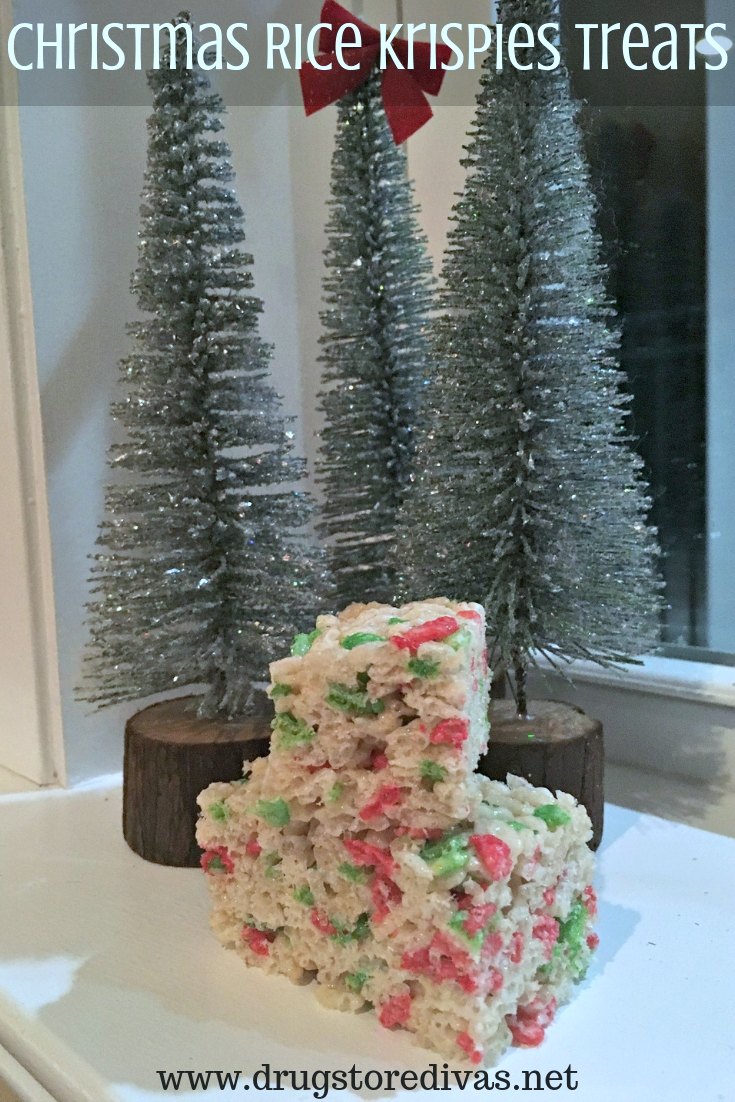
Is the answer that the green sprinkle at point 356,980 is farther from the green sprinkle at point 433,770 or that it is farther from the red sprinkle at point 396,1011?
the green sprinkle at point 433,770

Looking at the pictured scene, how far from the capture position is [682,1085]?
48cm

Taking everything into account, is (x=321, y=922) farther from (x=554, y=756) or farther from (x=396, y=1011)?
(x=554, y=756)

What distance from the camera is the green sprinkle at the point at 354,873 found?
1.81 feet

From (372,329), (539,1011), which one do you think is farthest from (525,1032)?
(372,329)

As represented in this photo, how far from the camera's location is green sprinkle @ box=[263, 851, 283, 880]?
60cm

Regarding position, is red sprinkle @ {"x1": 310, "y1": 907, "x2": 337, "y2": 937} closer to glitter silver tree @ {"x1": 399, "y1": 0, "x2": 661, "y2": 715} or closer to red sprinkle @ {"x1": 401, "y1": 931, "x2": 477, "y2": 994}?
red sprinkle @ {"x1": 401, "y1": 931, "x2": 477, "y2": 994}

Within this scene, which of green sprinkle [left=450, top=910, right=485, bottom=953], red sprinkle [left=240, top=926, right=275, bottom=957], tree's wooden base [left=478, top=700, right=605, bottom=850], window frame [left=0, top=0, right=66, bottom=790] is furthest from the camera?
window frame [left=0, top=0, right=66, bottom=790]

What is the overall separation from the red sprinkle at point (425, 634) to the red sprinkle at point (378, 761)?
7 cm

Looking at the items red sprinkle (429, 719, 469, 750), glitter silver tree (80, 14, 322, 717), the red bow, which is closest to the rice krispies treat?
red sprinkle (429, 719, 469, 750)

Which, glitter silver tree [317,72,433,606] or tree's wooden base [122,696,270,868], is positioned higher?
glitter silver tree [317,72,433,606]

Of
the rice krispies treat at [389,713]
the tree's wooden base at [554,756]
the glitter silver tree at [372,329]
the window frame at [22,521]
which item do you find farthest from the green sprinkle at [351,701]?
the window frame at [22,521]

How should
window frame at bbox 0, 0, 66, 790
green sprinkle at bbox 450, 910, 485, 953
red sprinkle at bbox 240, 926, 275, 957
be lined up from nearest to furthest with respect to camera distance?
green sprinkle at bbox 450, 910, 485, 953 → red sprinkle at bbox 240, 926, 275, 957 → window frame at bbox 0, 0, 66, 790

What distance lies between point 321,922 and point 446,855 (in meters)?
0.12

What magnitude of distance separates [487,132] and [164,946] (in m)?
0.68
